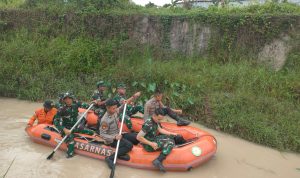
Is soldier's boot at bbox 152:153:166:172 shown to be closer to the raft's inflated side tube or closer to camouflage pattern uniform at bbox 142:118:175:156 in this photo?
camouflage pattern uniform at bbox 142:118:175:156

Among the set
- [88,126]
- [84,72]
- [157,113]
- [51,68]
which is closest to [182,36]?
[84,72]

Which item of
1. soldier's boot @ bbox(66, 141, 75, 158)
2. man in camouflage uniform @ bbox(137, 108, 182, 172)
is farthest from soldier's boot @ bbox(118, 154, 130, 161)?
soldier's boot @ bbox(66, 141, 75, 158)

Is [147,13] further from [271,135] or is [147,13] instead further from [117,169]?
[117,169]

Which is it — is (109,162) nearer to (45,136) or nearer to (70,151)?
(70,151)

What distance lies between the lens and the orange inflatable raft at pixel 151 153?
6387 millimetres

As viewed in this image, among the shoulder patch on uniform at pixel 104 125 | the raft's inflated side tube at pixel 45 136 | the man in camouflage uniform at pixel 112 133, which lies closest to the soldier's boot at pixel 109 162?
the man in camouflage uniform at pixel 112 133

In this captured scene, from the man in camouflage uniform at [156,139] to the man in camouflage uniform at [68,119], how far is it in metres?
1.54

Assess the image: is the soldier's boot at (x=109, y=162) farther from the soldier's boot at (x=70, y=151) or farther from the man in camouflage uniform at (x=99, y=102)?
the man in camouflage uniform at (x=99, y=102)

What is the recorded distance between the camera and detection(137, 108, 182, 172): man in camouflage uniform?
20.6 ft

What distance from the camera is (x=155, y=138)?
655 cm

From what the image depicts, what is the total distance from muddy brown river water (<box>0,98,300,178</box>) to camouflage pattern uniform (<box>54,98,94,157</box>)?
315 mm

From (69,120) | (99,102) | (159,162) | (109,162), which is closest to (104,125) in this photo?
(109,162)

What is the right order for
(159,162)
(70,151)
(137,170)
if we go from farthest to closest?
(70,151) < (137,170) < (159,162)

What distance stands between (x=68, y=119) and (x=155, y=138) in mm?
2061
